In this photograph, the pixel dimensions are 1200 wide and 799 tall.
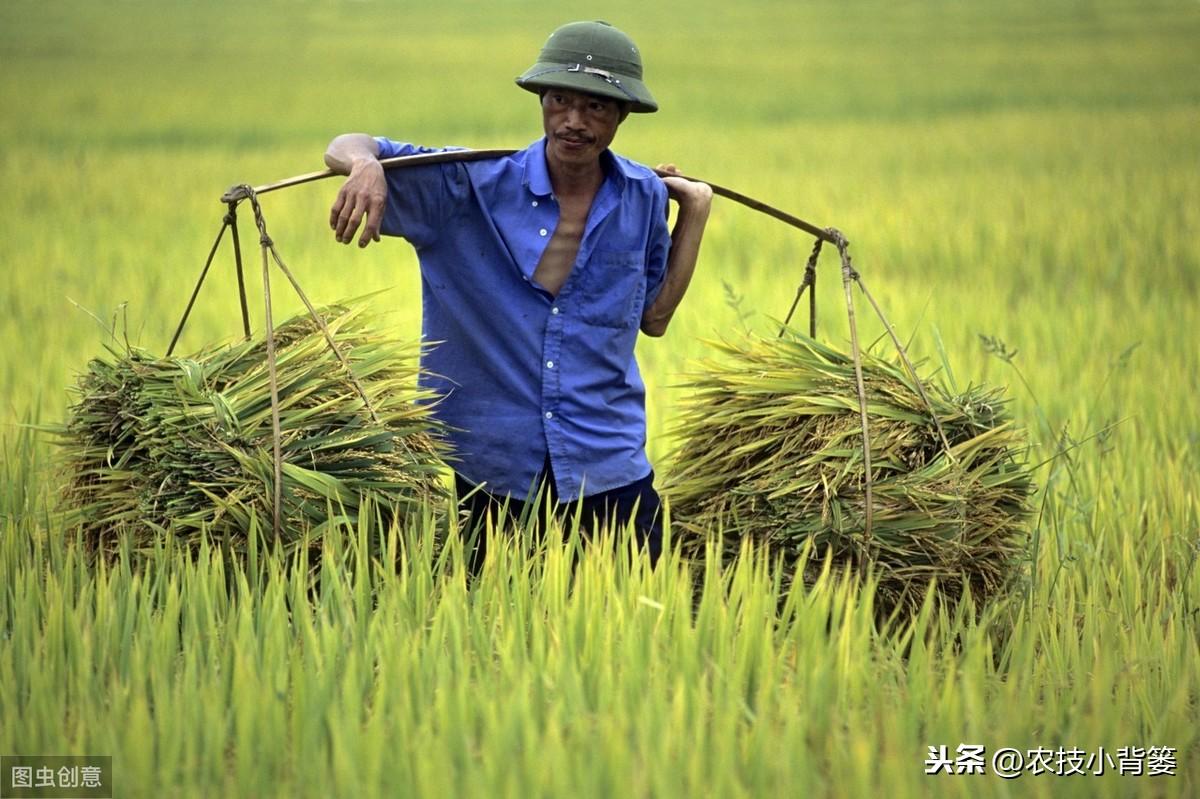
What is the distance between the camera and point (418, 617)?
2.47m

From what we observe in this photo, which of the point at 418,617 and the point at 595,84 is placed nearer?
the point at 418,617

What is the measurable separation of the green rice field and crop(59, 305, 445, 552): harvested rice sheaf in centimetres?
8

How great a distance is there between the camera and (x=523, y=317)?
2963 millimetres

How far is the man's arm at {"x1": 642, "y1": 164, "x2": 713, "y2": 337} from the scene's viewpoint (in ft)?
10.1

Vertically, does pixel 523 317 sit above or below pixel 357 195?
below

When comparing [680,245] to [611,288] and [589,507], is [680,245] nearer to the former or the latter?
[611,288]

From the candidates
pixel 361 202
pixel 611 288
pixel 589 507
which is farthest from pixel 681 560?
pixel 361 202

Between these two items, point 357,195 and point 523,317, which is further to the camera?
point 523,317

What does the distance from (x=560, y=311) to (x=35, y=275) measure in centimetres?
458

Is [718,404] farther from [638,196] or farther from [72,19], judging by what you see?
[72,19]

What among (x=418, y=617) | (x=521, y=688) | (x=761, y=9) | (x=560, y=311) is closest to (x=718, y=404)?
(x=560, y=311)

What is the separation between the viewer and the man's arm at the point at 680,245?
308 cm

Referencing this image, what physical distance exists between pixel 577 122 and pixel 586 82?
0.09 meters

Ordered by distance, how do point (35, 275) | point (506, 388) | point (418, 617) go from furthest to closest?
1. point (35, 275)
2. point (506, 388)
3. point (418, 617)
